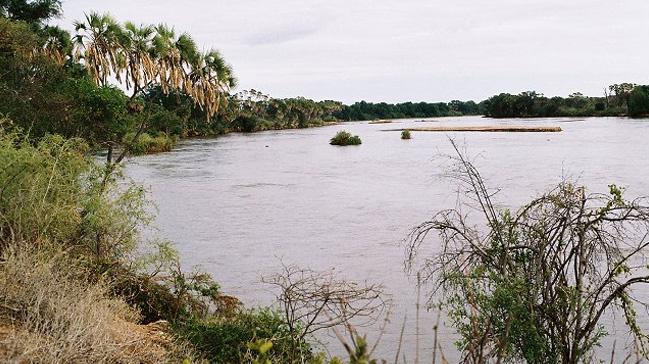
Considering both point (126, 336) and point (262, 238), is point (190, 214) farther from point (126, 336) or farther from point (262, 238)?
point (126, 336)

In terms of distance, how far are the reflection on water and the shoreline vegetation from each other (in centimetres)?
86

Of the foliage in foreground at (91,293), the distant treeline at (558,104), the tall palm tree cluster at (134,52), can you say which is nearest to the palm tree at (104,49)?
the tall palm tree cluster at (134,52)

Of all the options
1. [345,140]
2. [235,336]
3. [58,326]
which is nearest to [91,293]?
[58,326]

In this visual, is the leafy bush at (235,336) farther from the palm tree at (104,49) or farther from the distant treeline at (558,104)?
the distant treeline at (558,104)

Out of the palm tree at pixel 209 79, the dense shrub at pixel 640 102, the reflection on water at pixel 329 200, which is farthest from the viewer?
the dense shrub at pixel 640 102

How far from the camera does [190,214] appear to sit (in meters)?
21.1

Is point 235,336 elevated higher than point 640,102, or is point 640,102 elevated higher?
point 640,102

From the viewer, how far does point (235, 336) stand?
8.90m

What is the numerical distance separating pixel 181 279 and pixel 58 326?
3.75 meters

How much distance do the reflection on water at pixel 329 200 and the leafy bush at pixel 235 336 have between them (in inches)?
68.5

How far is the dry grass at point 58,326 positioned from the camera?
630 cm

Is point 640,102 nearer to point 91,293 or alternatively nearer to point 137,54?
point 137,54

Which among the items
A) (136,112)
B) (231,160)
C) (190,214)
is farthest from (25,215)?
(231,160)

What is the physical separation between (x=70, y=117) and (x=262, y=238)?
6.04m
